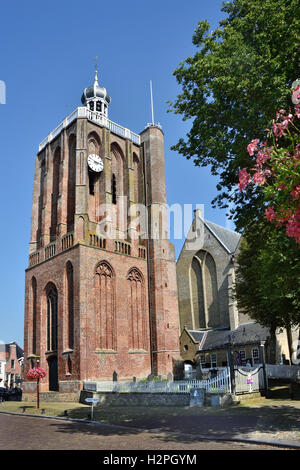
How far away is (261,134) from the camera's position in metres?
12.7

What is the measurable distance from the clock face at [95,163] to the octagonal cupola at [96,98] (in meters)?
7.41

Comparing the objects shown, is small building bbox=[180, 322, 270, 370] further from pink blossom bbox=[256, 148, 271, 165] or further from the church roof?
pink blossom bbox=[256, 148, 271, 165]

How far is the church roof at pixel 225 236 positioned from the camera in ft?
157

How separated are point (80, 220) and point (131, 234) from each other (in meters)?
5.34

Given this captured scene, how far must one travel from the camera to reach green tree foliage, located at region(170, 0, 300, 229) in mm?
11992

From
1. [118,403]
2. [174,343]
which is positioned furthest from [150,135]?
[118,403]

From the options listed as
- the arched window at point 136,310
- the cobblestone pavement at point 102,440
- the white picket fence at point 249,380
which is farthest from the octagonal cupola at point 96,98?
the cobblestone pavement at point 102,440

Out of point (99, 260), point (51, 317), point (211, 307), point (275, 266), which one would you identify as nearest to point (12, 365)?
point (51, 317)

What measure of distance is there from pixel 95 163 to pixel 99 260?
9058 millimetres

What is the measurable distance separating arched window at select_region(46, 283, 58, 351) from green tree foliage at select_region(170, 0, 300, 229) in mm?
22165

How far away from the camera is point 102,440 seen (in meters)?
11.1

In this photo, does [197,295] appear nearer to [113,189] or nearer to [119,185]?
[119,185]

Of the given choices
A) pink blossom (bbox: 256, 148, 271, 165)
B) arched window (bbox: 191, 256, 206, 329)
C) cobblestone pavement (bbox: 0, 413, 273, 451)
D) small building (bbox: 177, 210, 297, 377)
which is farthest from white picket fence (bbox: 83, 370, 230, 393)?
arched window (bbox: 191, 256, 206, 329)
